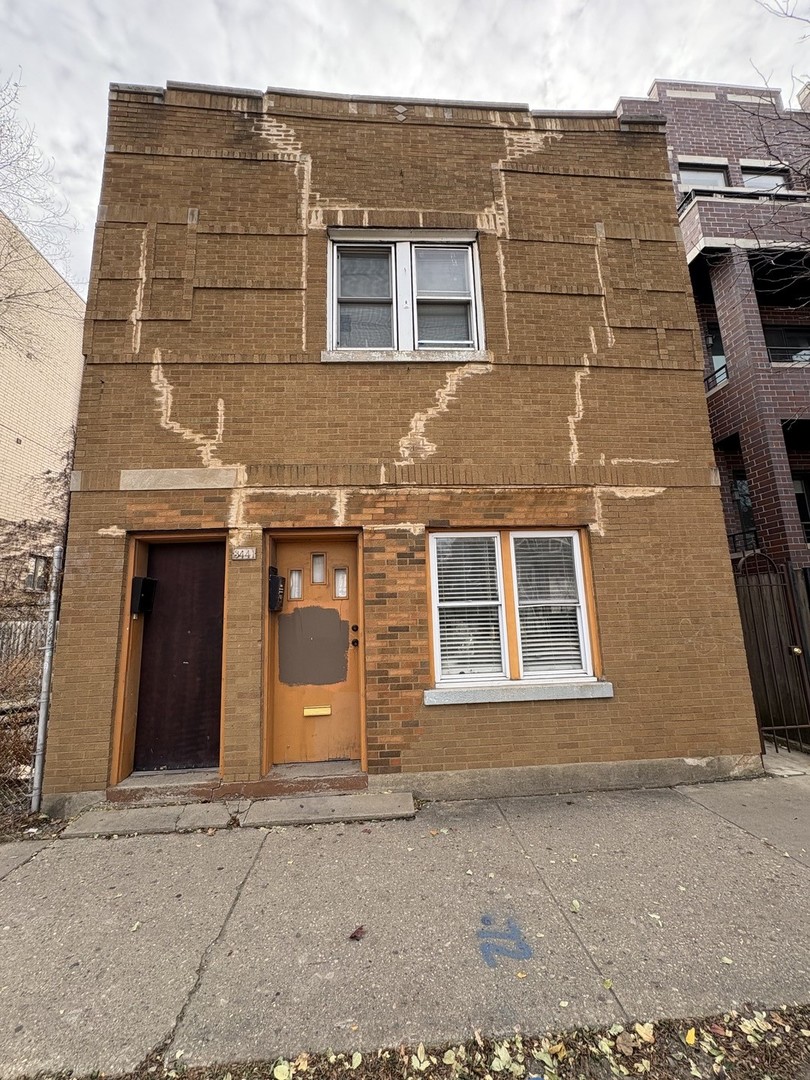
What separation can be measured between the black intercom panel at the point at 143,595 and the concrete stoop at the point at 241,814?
1.75 m

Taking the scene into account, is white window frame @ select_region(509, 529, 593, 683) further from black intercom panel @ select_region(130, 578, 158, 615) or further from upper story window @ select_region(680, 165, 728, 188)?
upper story window @ select_region(680, 165, 728, 188)

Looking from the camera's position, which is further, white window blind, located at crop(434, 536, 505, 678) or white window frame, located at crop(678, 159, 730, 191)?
white window frame, located at crop(678, 159, 730, 191)

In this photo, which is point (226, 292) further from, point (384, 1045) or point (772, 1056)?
point (772, 1056)

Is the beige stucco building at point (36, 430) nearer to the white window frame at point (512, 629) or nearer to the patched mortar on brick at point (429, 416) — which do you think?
the patched mortar on brick at point (429, 416)

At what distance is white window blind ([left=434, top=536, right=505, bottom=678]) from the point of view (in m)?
5.05

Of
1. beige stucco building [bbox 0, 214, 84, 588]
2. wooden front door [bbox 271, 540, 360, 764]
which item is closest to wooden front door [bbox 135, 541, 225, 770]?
wooden front door [bbox 271, 540, 360, 764]

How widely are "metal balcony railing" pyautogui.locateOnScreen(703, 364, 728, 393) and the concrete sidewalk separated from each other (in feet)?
29.1

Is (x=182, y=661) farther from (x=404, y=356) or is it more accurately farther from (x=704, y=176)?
(x=704, y=176)

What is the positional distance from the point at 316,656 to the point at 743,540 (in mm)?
9385

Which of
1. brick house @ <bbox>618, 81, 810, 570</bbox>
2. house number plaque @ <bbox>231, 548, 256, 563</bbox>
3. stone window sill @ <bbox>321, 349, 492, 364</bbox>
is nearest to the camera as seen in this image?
house number plaque @ <bbox>231, 548, 256, 563</bbox>

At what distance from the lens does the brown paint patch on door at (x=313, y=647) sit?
5.05 m

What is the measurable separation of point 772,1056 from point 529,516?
157 inches

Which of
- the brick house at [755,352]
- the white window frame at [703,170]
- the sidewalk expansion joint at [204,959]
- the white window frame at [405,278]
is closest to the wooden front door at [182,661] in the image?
the sidewalk expansion joint at [204,959]

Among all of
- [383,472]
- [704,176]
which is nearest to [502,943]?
[383,472]
